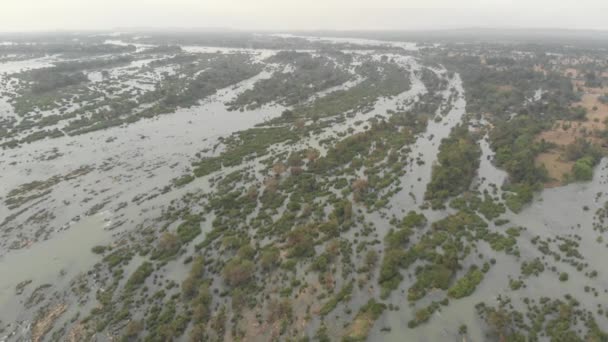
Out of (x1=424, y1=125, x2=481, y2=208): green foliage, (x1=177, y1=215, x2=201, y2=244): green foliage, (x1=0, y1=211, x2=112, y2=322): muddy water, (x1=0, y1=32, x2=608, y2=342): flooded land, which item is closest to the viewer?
(x1=0, y1=32, x2=608, y2=342): flooded land

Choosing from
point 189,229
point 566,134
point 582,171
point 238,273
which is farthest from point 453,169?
point 189,229

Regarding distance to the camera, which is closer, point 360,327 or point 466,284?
point 360,327

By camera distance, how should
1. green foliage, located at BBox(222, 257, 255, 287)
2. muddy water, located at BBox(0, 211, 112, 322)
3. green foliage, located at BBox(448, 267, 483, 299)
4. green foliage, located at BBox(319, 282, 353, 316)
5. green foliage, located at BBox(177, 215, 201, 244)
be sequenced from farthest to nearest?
1. green foliage, located at BBox(177, 215, 201, 244)
2. green foliage, located at BBox(222, 257, 255, 287)
3. muddy water, located at BBox(0, 211, 112, 322)
4. green foliage, located at BBox(448, 267, 483, 299)
5. green foliage, located at BBox(319, 282, 353, 316)

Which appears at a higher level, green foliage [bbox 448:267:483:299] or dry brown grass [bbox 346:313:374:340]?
green foliage [bbox 448:267:483:299]

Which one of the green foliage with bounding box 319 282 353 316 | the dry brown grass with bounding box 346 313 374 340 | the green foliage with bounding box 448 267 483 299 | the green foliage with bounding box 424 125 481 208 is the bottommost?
the dry brown grass with bounding box 346 313 374 340

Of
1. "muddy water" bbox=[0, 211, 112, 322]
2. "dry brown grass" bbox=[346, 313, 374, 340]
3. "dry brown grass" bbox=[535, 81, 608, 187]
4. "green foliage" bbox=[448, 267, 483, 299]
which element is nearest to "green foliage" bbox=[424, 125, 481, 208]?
"dry brown grass" bbox=[535, 81, 608, 187]

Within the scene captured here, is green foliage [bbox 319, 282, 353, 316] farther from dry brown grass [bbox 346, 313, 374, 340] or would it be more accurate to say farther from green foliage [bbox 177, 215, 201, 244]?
green foliage [bbox 177, 215, 201, 244]

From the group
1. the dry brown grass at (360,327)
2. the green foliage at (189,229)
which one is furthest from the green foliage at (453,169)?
the green foliage at (189,229)

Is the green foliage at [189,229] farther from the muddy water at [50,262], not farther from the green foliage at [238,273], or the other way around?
the muddy water at [50,262]

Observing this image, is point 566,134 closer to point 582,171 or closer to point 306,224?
point 582,171

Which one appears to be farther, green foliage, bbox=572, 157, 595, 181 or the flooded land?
green foliage, bbox=572, 157, 595, 181
